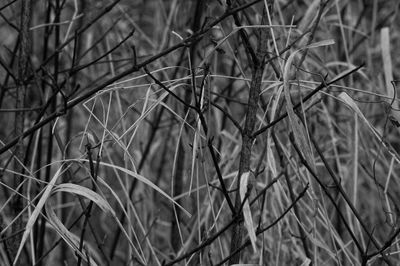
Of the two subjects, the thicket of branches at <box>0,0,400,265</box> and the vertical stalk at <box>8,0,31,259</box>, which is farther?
the vertical stalk at <box>8,0,31,259</box>

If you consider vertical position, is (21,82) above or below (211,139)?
above

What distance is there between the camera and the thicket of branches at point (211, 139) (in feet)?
4.00

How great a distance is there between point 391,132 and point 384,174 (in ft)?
2.17

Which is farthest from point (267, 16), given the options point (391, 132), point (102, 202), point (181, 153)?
point (391, 132)

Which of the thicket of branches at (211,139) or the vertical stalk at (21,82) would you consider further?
the vertical stalk at (21,82)

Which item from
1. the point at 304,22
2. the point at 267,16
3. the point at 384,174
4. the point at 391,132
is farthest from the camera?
the point at 391,132

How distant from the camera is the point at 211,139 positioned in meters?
1.18

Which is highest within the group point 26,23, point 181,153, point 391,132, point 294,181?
point 26,23

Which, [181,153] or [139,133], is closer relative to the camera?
[181,153]

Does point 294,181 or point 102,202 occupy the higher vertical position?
point 102,202

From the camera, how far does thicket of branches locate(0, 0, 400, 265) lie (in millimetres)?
1220

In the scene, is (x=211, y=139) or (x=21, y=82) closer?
(x=211, y=139)

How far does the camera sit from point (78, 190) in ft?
3.91

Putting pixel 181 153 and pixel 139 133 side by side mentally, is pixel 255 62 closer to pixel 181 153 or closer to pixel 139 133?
pixel 181 153
